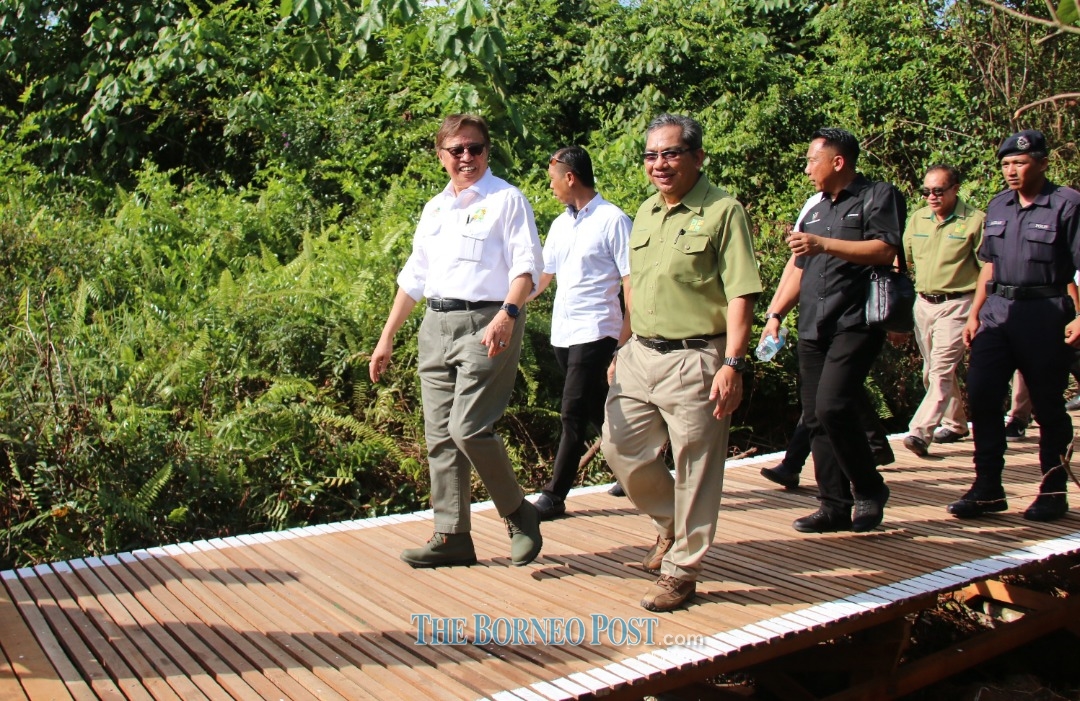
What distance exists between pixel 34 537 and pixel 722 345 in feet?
12.7

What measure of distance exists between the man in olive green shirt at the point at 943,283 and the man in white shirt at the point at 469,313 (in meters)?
3.77

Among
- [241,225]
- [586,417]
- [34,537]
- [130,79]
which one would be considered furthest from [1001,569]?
[130,79]

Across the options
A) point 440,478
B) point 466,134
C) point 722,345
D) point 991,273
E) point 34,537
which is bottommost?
point 34,537

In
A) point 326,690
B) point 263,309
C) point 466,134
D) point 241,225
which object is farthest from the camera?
point 241,225

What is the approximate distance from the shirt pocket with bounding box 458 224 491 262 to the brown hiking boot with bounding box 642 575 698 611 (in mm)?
1521

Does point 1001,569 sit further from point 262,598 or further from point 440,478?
point 262,598

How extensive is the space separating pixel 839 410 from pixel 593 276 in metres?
1.45

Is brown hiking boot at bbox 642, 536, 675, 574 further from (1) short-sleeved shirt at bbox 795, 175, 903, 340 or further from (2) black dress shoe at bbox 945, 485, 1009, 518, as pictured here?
(2) black dress shoe at bbox 945, 485, 1009, 518

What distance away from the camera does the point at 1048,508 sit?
212 inches

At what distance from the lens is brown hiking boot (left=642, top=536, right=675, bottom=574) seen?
173 inches

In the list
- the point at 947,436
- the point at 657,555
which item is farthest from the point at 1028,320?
the point at 947,436

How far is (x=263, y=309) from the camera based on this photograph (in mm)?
7137

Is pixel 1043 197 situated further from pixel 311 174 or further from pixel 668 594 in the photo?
pixel 311 174

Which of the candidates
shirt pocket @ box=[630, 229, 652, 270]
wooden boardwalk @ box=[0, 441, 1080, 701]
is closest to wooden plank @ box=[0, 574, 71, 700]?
wooden boardwalk @ box=[0, 441, 1080, 701]
